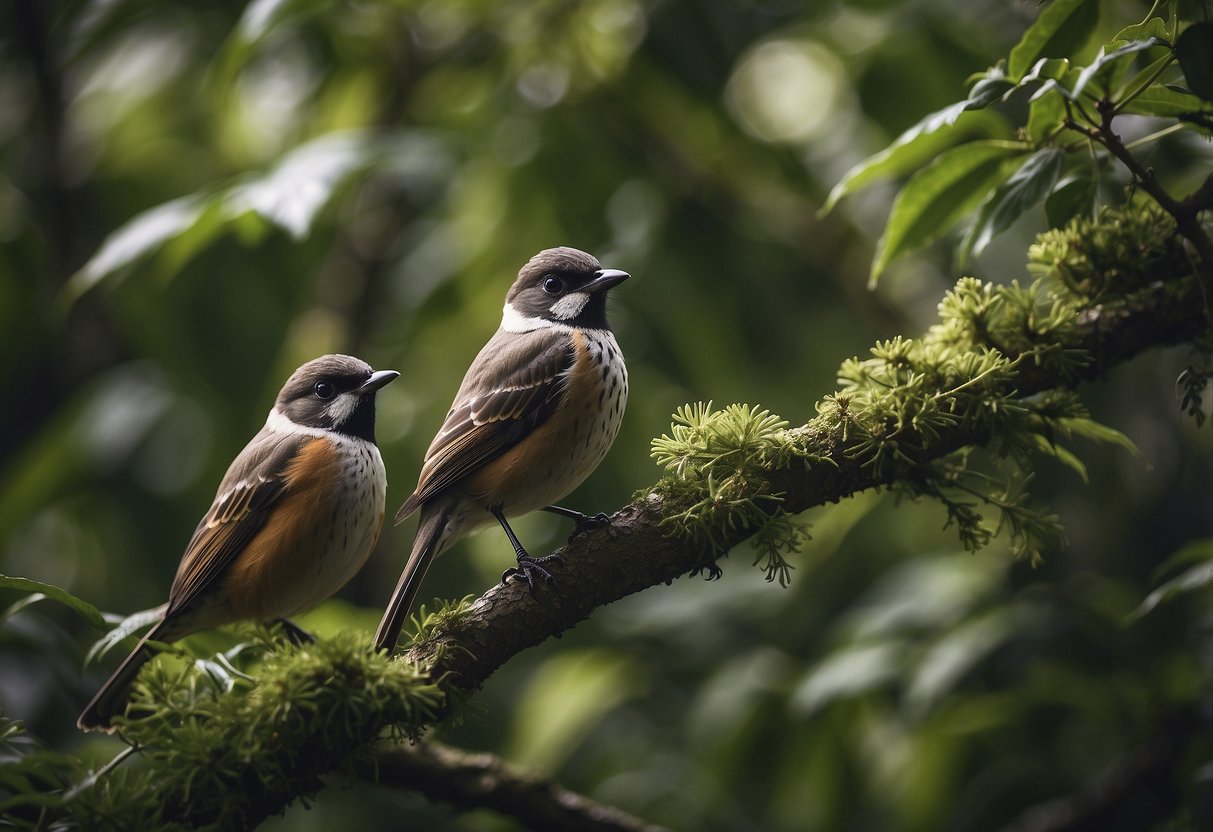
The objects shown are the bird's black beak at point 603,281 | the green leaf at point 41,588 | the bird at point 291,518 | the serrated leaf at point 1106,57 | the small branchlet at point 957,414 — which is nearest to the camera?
the serrated leaf at point 1106,57

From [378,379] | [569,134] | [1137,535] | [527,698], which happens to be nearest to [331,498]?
[378,379]

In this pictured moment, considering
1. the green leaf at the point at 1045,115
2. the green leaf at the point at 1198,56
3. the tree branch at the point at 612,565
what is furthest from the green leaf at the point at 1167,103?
the tree branch at the point at 612,565

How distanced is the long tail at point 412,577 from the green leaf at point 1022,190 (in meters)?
1.73

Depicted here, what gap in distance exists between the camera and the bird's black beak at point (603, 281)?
3.54 m

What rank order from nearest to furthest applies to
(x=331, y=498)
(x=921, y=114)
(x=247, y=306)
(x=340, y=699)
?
(x=340, y=699), (x=331, y=498), (x=921, y=114), (x=247, y=306)

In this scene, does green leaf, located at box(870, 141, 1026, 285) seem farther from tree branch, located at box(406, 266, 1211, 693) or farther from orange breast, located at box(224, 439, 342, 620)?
orange breast, located at box(224, 439, 342, 620)

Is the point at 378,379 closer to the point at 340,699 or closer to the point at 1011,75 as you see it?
the point at 340,699

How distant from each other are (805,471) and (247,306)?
3.64 metres

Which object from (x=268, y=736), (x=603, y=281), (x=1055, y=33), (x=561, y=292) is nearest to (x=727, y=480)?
(x=603, y=281)

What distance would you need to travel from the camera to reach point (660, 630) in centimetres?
523

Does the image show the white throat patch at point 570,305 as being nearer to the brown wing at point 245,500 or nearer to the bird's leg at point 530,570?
the brown wing at point 245,500

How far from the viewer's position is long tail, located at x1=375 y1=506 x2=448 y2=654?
9.38 feet

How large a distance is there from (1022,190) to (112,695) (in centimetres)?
285

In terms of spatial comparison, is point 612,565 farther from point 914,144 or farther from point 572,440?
point 914,144
